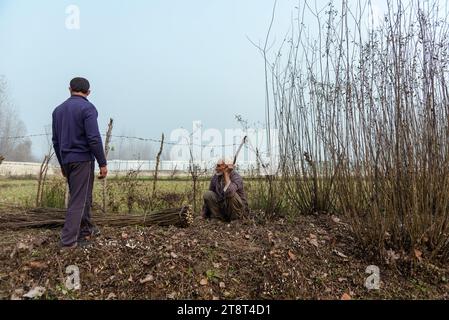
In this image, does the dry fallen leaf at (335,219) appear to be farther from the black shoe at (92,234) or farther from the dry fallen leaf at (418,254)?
the black shoe at (92,234)

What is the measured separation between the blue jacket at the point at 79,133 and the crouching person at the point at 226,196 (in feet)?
6.44

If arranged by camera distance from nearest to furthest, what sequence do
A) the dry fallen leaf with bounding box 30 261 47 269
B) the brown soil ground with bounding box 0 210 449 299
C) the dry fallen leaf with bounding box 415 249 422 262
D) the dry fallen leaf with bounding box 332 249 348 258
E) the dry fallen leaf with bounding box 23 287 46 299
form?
the dry fallen leaf with bounding box 23 287 46 299 < the brown soil ground with bounding box 0 210 449 299 < the dry fallen leaf with bounding box 30 261 47 269 < the dry fallen leaf with bounding box 415 249 422 262 < the dry fallen leaf with bounding box 332 249 348 258

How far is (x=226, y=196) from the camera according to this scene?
5.71 m

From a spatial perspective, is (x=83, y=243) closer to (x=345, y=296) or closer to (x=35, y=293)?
(x=35, y=293)

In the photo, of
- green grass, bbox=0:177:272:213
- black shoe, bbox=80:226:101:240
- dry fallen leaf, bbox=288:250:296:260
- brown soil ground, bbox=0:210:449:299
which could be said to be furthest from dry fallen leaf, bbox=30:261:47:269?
green grass, bbox=0:177:272:213

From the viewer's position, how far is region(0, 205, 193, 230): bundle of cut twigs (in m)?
5.30

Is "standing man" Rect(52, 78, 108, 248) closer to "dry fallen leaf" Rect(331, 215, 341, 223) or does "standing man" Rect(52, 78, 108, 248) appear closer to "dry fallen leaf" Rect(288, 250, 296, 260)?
"dry fallen leaf" Rect(288, 250, 296, 260)

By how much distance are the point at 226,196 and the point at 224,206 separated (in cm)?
23

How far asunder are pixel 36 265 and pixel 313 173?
3563mm

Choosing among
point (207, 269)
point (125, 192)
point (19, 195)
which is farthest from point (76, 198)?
point (19, 195)

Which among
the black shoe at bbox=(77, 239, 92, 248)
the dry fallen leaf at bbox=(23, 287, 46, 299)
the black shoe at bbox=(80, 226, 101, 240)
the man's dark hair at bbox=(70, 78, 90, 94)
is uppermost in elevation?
the man's dark hair at bbox=(70, 78, 90, 94)

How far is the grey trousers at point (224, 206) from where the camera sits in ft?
18.8

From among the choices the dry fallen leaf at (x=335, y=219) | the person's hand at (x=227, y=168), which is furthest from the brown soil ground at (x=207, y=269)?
the person's hand at (x=227, y=168)

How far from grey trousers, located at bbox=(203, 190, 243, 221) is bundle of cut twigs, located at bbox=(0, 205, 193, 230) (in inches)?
24.2
